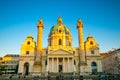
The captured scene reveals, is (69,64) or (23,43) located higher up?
(23,43)

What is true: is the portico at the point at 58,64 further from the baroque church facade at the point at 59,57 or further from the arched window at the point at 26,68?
the arched window at the point at 26,68

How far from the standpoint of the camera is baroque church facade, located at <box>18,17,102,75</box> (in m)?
56.6

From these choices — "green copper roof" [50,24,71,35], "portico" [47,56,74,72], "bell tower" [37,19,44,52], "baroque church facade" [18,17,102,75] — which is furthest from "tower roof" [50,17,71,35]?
"portico" [47,56,74,72]

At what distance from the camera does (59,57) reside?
2242 inches

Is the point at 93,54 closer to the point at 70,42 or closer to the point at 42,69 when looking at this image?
the point at 70,42

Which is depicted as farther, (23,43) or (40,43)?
(23,43)

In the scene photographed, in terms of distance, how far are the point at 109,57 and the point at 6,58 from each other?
168ft

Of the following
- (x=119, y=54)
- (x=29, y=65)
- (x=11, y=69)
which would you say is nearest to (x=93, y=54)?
(x=119, y=54)

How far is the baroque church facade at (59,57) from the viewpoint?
5656cm

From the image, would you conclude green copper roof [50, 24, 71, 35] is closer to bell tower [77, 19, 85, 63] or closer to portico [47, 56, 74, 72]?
bell tower [77, 19, 85, 63]

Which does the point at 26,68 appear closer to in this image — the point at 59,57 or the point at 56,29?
the point at 59,57

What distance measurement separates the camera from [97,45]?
62.2 metres

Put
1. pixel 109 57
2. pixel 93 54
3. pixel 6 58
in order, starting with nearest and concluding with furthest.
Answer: pixel 93 54, pixel 109 57, pixel 6 58

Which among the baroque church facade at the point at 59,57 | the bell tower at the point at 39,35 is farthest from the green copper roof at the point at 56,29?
the bell tower at the point at 39,35
